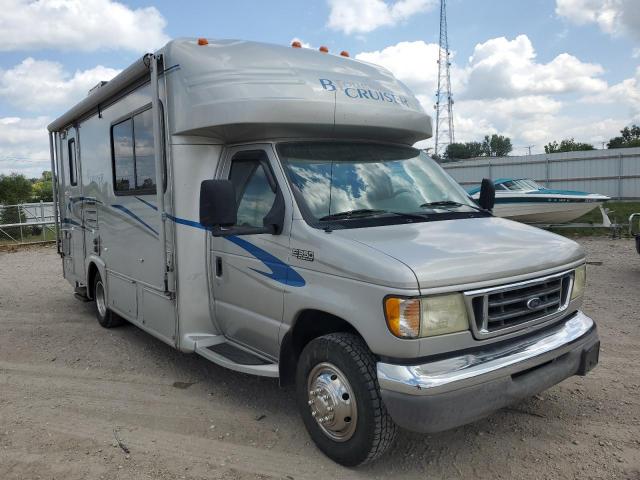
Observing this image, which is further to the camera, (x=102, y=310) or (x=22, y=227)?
(x=22, y=227)

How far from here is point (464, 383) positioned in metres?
3.09

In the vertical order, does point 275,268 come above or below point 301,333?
above

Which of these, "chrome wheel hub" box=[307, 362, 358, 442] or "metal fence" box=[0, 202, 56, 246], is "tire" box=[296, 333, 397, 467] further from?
"metal fence" box=[0, 202, 56, 246]

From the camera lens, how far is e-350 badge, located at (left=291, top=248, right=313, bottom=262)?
A: 3.65 metres

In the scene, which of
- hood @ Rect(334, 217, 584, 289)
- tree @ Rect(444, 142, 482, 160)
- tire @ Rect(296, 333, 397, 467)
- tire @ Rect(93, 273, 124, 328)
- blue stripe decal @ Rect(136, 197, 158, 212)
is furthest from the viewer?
tree @ Rect(444, 142, 482, 160)

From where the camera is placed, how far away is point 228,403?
183 inches

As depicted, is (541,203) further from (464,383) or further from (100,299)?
(464,383)

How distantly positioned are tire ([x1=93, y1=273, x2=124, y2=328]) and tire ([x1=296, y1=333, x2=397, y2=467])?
157 inches

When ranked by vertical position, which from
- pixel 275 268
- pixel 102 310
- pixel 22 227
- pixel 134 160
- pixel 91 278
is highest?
pixel 134 160

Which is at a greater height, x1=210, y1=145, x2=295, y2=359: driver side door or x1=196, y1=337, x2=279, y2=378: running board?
x1=210, y1=145, x2=295, y2=359: driver side door

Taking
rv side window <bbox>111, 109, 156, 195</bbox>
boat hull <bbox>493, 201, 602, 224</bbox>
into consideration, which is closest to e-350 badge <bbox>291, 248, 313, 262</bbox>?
rv side window <bbox>111, 109, 156, 195</bbox>

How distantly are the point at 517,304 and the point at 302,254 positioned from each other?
1.43 metres

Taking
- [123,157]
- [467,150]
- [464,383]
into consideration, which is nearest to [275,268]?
[464,383]

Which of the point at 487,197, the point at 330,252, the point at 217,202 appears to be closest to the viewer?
the point at 330,252
